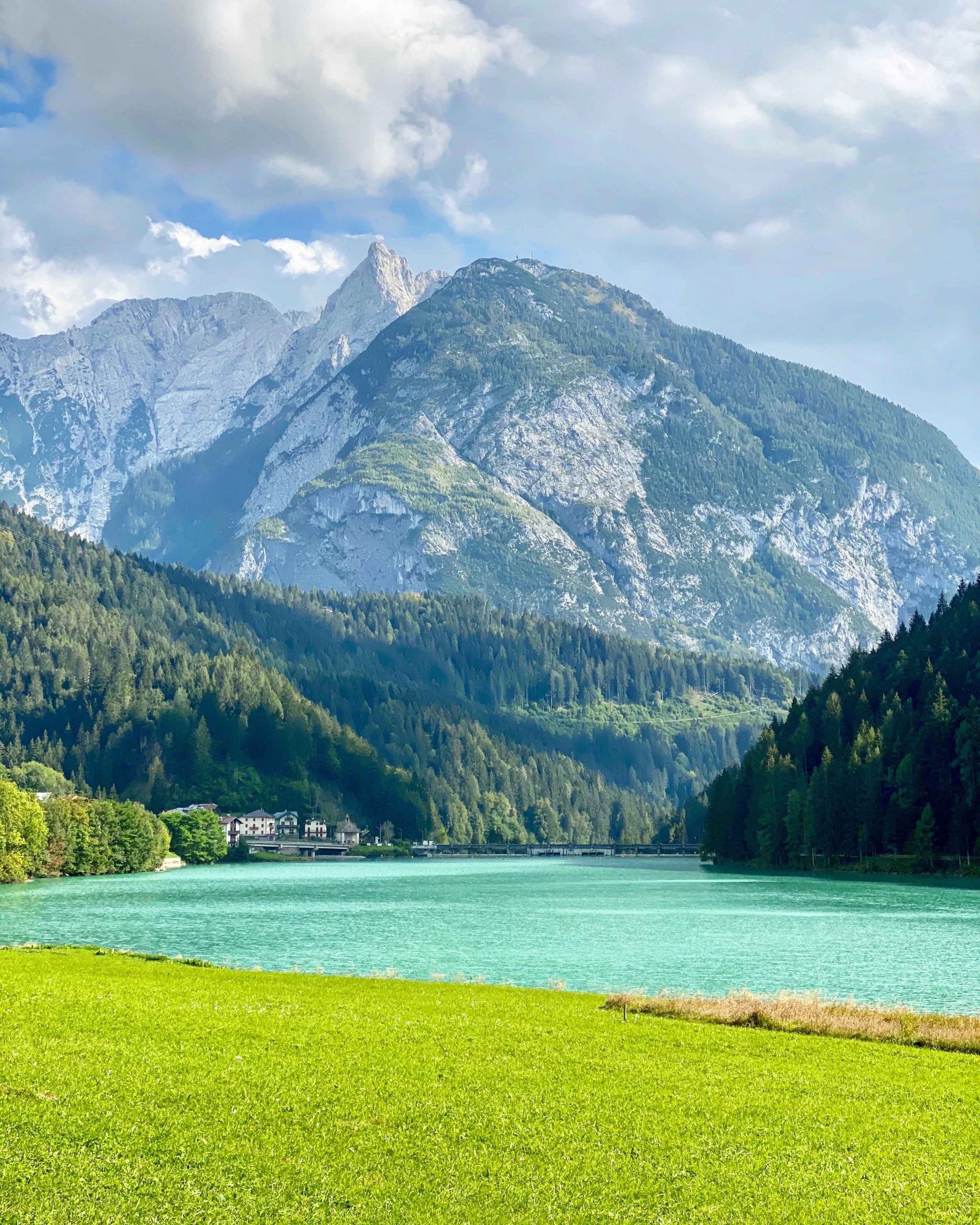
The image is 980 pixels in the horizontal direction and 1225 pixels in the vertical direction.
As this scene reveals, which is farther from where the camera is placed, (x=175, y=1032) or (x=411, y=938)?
(x=411, y=938)

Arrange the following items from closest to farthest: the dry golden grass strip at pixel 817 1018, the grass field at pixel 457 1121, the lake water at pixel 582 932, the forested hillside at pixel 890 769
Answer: the grass field at pixel 457 1121 → the dry golden grass strip at pixel 817 1018 → the lake water at pixel 582 932 → the forested hillside at pixel 890 769

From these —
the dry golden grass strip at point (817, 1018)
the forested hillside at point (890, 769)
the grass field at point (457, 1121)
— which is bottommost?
the dry golden grass strip at point (817, 1018)

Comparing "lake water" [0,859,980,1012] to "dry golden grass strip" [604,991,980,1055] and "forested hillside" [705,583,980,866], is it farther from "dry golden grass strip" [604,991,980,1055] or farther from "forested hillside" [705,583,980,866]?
"dry golden grass strip" [604,991,980,1055]

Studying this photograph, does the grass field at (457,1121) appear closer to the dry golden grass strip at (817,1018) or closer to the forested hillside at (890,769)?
the dry golden grass strip at (817,1018)

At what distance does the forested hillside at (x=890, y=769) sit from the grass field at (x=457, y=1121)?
415 feet

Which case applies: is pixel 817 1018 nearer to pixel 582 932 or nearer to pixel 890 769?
pixel 582 932

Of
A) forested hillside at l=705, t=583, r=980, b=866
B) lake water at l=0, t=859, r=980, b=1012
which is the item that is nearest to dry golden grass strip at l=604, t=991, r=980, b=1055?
lake water at l=0, t=859, r=980, b=1012

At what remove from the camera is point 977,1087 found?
33000mm

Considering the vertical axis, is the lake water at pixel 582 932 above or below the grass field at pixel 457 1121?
below

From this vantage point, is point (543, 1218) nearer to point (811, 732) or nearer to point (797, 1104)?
point (797, 1104)

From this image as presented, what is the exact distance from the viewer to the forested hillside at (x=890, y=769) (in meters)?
158

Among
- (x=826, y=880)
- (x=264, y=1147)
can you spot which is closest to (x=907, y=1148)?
(x=264, y=1147)

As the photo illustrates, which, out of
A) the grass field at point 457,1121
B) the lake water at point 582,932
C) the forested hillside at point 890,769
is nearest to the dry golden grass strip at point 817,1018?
the grass field at point 457,1121

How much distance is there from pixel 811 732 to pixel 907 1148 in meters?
175
